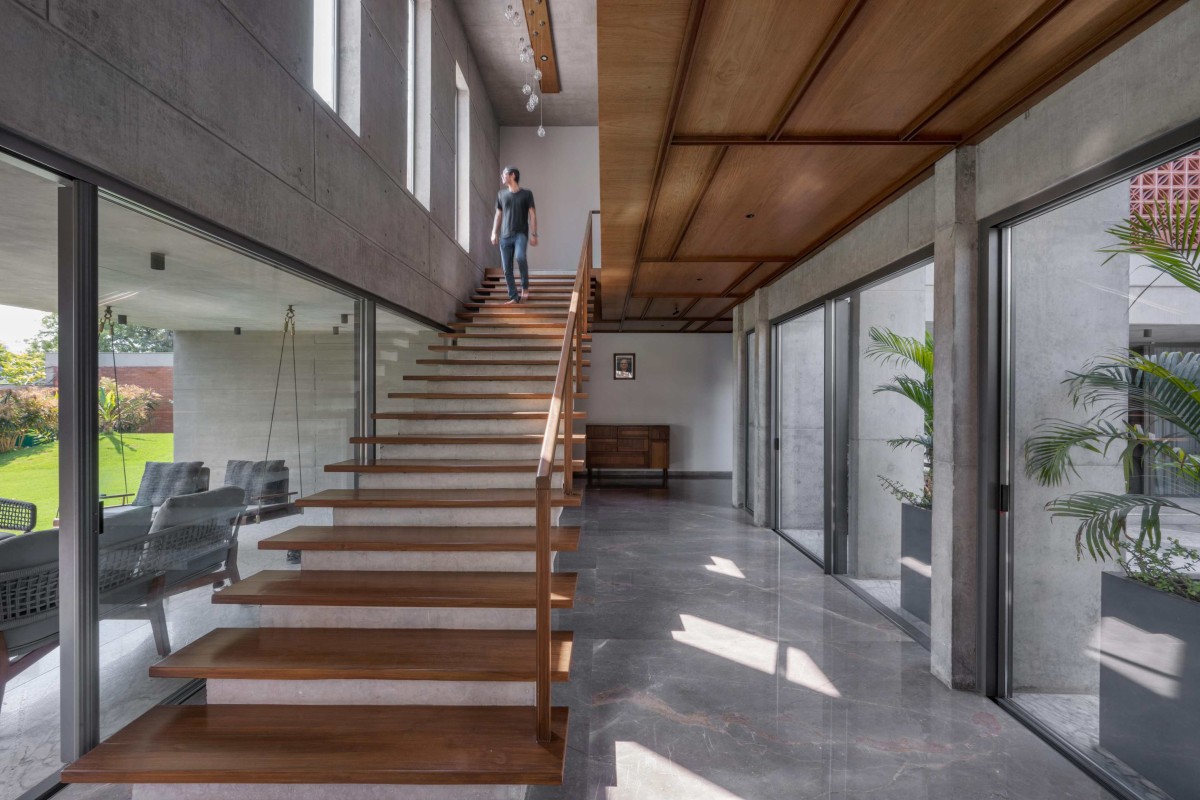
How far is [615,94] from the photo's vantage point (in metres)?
2.75

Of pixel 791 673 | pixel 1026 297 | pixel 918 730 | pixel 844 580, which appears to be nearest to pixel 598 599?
pixel 791 673

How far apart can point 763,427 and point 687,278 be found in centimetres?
195

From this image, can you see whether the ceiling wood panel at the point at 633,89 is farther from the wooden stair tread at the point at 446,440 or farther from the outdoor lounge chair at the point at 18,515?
the outdoor lounge chair at the point at 18,515

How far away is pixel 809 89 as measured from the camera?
270cm

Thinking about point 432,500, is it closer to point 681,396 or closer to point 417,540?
point 417,540

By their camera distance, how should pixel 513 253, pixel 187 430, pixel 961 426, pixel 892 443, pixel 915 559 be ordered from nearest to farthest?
pixel 187 430
pixel 961 426
pixel 915 559
pixel 892 443
pixel 513 253

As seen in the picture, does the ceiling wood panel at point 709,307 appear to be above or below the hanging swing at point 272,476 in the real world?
above

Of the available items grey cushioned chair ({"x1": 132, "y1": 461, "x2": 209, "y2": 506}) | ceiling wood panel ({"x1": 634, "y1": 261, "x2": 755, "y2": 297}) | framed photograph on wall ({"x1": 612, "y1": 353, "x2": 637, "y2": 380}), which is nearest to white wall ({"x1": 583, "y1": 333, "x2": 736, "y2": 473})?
framed photograph on wall ({"x1": 612, "y1": 353, "x2": 637, "y2": 380})

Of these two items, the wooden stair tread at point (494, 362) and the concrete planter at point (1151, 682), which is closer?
the concrete planter at point (1151, 682)

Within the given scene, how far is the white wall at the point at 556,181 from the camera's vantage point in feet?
35.6

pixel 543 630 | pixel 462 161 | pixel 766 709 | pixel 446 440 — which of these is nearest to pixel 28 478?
pixel 543 630

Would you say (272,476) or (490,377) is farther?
(490,377)

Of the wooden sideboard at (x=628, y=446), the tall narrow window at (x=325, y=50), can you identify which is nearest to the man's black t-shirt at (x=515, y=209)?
the tall narrow window at (x=325, y=50)

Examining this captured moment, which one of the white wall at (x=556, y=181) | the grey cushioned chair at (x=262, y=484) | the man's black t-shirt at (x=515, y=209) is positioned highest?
the white wall at (x=556, y=181)
